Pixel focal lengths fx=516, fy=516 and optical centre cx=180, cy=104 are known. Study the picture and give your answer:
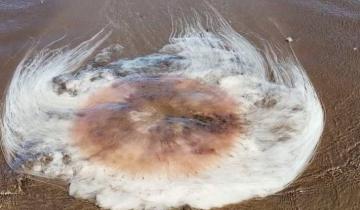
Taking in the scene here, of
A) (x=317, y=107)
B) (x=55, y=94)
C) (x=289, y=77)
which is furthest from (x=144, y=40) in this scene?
(x=317, y=107)

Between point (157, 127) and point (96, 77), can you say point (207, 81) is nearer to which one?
point (157, 127)

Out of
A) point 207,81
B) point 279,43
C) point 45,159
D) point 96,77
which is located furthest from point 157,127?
point 279,43

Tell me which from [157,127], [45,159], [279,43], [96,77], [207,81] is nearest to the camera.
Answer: [45,159]

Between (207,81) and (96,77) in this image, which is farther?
(96,77)

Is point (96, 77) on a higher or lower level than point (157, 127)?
higher

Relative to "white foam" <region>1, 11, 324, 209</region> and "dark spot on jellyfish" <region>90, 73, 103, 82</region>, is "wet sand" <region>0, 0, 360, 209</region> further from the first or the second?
"dark spot on jellyfish" <region>90, 73, 103, 82</region>

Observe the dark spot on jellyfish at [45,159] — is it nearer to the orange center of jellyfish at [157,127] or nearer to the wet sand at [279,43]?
the wet sand at [279,43]

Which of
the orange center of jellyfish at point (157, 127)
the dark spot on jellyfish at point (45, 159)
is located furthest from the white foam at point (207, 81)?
the orange center of jellyfish at point (157, 127)
